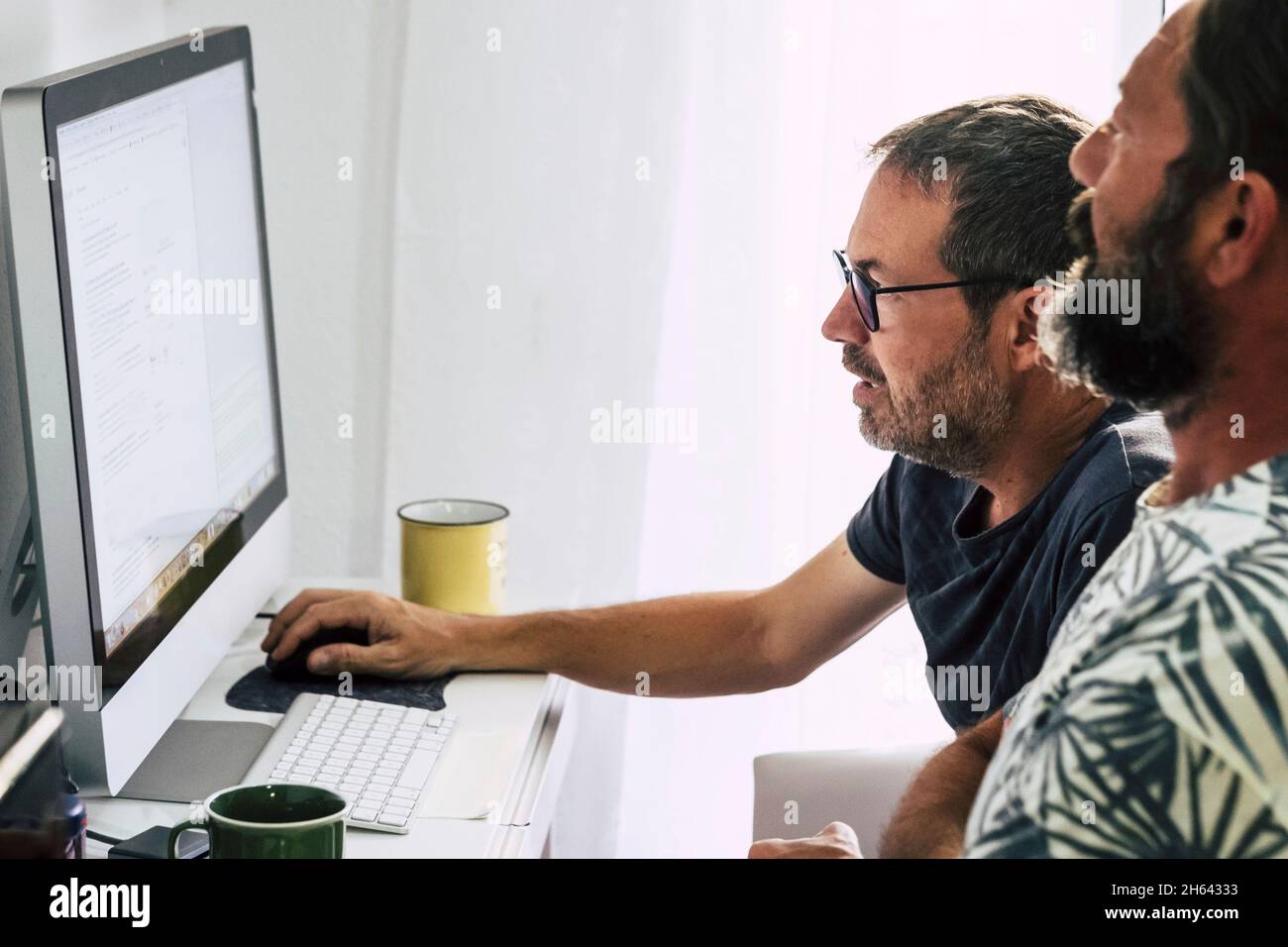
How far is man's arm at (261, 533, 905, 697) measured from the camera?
1.33 m

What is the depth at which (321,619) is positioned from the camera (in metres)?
1.33

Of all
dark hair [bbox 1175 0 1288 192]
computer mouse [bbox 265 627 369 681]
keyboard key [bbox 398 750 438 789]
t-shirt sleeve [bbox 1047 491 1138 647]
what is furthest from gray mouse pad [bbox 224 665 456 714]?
dark hair [bbox 1175 0 1288 192]

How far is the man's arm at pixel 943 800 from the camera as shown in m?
0.95

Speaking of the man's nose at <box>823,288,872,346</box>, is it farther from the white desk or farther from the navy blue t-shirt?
the white desk

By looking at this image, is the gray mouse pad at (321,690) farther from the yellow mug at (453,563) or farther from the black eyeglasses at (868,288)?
the black eyeglasses at (868,288)

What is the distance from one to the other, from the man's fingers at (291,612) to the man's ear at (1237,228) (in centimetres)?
88

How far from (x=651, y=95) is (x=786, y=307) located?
0.33m

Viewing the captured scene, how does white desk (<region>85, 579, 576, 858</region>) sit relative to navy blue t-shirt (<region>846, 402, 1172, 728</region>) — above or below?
below

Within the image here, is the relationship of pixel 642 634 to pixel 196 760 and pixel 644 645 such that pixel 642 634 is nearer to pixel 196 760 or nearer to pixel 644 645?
pixel 644 645

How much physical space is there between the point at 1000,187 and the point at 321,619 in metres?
0.74

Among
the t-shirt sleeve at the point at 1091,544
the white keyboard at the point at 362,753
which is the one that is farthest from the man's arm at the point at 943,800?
the white keyboard at the point at 362,753

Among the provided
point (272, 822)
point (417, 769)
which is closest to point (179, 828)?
point (272, 822)

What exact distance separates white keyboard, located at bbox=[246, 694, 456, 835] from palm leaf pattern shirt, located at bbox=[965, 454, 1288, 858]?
0.52 meters
